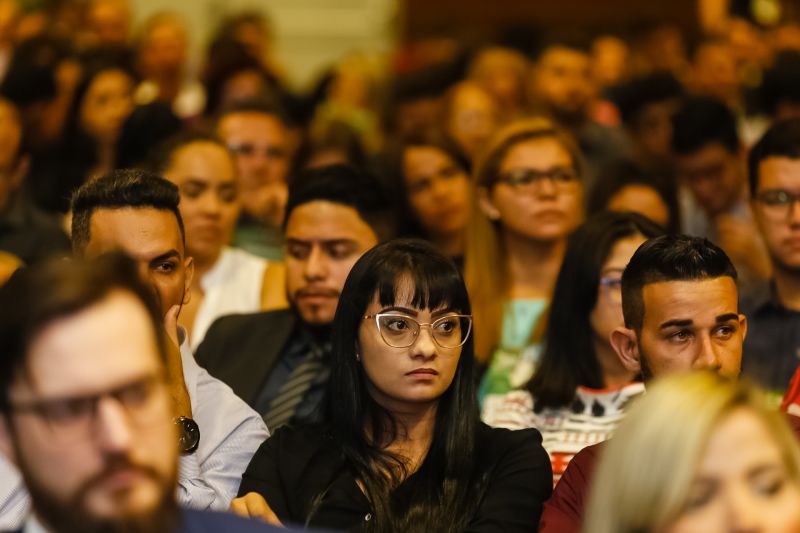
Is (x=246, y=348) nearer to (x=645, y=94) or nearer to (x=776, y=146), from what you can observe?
(x=776, y=146)

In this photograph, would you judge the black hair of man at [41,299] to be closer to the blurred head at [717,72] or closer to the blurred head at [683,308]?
the blurred head at [683,308]

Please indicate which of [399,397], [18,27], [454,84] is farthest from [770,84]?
[18,27]

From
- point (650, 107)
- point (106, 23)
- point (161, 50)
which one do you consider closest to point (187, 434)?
point (650, 107)

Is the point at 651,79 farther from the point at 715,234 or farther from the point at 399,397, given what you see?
the point at 399,397

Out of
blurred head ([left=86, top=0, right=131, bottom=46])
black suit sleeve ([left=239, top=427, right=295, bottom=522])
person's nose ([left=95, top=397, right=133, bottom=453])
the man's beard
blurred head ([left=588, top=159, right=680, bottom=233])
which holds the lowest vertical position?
black suit sleeve ([left=239, top=427, right=295, bottom=522])

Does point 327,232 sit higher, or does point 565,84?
point 565,84

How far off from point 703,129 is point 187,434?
2.89 metres

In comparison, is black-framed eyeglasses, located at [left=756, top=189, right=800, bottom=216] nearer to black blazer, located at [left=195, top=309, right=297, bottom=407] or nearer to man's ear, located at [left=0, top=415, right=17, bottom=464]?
black blazer, located at [left=195, top=309, right=297, bottom=407]

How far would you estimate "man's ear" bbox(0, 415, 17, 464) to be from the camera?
1.93 m

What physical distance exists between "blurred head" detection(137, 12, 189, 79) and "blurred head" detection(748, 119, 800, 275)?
3729 millimetres

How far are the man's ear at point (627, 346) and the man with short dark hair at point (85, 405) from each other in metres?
1.34

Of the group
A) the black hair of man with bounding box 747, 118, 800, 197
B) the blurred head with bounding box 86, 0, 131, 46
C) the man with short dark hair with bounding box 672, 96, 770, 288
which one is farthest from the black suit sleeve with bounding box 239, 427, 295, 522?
the blurred head with bounding box 86, 0, 131, 46

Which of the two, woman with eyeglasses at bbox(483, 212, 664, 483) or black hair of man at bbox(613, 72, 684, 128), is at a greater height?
black hair of man at bbox(613, 72, 684, 128)

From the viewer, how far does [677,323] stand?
283cm
